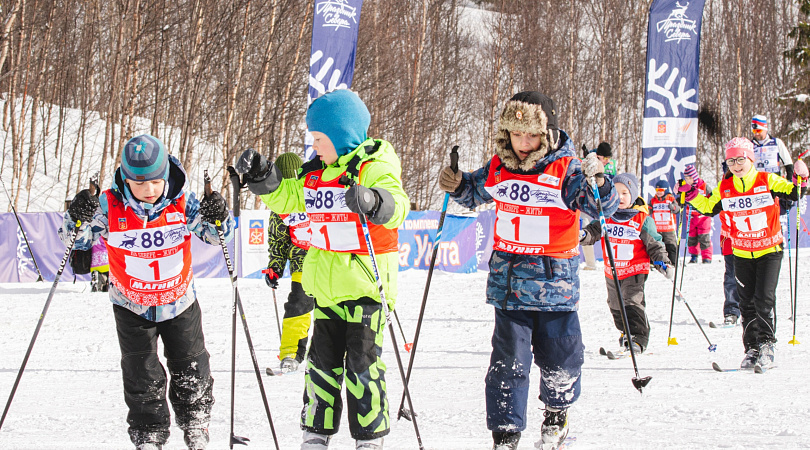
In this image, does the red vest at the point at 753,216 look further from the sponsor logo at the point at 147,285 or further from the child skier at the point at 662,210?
the child skier at the point at 662,210

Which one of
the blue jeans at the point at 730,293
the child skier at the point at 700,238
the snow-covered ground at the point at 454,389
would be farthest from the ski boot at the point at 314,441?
the child skier at the point at 700,238

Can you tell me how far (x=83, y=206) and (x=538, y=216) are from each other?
2.21m

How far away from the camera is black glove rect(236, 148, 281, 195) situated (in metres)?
3.07

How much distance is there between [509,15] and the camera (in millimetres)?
26469

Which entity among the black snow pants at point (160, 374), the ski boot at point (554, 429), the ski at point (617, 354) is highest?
the black snow pants at point (160, 374)

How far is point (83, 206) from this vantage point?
10.7 feet

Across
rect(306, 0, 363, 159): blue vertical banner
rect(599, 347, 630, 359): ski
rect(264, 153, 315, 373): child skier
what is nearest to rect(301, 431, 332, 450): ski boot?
rect(264, 153, 315, 373): child skier

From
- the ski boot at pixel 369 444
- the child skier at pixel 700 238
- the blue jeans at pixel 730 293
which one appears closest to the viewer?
the ski boot at pixel 369 444

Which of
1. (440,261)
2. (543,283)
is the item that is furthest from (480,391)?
(440,261)

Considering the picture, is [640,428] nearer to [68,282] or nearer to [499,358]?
[499,358]

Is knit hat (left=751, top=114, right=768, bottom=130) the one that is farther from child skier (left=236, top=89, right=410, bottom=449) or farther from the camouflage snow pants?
the camouflage snow pants

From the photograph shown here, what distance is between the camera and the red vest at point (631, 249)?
6414 millimetres

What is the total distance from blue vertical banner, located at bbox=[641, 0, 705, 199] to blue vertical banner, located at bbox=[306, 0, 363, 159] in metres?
5.51

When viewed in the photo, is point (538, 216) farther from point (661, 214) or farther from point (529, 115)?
point (661, 214)
